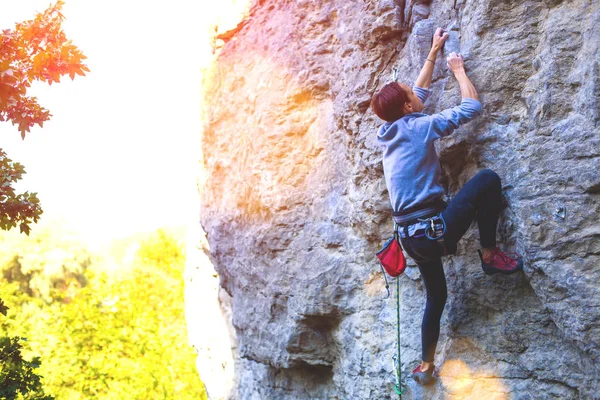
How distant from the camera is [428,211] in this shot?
165 inches

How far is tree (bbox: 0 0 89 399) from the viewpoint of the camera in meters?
4.51

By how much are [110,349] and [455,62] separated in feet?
33.0

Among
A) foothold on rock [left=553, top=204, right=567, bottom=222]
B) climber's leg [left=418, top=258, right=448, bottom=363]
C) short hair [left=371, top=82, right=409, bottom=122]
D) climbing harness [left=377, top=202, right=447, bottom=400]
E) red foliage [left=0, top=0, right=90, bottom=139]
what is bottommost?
climber's leg [left=418, top=258, right=448, bottom=363]

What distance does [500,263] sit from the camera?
4.11 meters

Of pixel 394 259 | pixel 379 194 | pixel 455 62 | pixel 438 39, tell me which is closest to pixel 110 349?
pixel 379 194

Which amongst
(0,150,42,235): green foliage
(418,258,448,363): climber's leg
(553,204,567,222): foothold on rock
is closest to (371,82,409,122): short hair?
(418,258,448,363): climber's leg

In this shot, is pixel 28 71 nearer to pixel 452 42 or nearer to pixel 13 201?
pixel 13 201

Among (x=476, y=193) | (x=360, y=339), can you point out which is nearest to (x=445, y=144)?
(x=476, y=193)

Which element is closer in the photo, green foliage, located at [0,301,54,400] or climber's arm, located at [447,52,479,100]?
climber's arm, located at [447,52,479,100]

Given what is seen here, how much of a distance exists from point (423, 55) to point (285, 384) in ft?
15.4

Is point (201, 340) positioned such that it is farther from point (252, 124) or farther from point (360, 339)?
point (360, 339)

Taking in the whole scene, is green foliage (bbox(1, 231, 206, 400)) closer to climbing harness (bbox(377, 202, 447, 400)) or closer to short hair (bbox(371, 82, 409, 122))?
climbing harness (bbox(377, 202, 447, 400))

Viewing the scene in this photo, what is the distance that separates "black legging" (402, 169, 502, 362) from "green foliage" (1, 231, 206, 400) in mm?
8063

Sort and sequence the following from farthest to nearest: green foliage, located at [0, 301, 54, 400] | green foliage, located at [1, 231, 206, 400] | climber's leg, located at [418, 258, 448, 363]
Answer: green foliage, located at [1, 231, 206, 400]
green foliage, located at [0, 301, 54, 400]
climber's leg, located at [418, 258, 448, 363]
